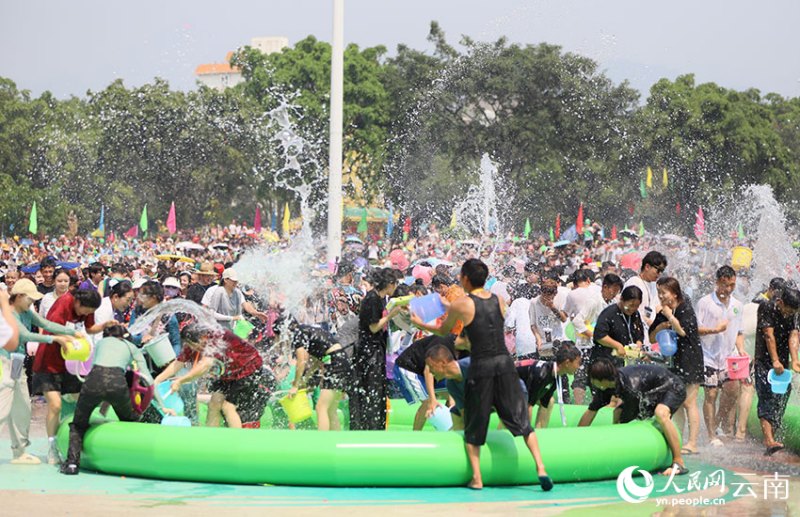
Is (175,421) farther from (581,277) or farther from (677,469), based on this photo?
(581,277)

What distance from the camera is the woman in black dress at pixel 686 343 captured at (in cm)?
1052

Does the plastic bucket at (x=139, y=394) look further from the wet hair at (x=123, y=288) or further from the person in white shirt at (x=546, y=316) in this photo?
the person in white shirt at (x=546, y=316)

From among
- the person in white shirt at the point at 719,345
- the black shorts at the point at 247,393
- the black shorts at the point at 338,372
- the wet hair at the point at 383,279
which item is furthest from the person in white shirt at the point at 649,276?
the black shorts at the point at 247,393

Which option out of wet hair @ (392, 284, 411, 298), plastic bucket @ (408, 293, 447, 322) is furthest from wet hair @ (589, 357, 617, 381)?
wet hair @ (392, 284, 411, 298)

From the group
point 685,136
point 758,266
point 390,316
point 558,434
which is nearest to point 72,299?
point 390,316

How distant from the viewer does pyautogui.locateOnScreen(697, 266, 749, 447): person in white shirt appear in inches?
450

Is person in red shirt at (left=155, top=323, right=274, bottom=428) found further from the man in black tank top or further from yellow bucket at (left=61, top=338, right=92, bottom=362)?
the man in black tank top

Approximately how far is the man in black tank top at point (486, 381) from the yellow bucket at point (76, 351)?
290cm

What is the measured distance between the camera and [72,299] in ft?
33.5

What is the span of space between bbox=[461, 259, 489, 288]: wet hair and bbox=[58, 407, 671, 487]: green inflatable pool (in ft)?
3.82

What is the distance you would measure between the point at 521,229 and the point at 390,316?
45.0 metres

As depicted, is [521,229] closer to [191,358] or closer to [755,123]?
[755,123]

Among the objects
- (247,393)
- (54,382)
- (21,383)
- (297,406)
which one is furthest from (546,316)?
(21,383)

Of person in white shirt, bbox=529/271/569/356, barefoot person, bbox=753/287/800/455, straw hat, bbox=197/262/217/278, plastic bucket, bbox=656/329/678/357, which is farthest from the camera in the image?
straw hat, bbox=197/262/217/278
